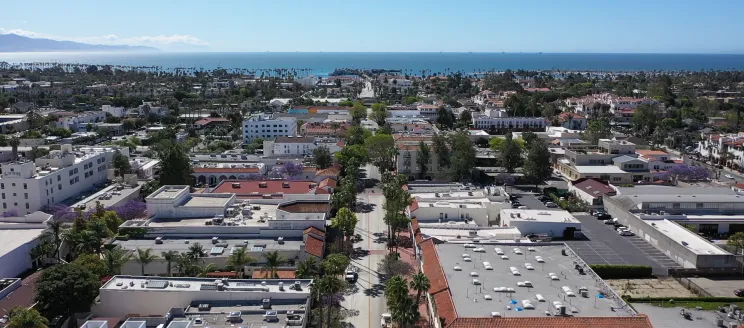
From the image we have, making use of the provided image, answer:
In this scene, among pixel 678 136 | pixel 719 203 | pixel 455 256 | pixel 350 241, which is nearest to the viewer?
pixel 455 256

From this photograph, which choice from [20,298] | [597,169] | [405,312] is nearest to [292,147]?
[597,169]

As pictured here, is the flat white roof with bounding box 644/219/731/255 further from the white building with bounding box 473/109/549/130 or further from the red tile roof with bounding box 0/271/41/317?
the white building with bounding box 473/109/549/130

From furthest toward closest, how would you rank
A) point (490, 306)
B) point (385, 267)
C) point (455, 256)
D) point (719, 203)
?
point (719, 203) < point (385, 267) < point (455, 256) < point (490, 306)

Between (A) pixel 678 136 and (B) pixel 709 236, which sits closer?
(B) pixel 709 236

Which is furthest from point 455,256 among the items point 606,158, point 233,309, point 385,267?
point 606,158

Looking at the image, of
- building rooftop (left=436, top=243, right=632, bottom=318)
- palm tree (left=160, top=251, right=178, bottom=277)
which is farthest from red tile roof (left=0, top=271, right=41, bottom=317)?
building rooftop (left=436, top=243, right=632, bottom=318)

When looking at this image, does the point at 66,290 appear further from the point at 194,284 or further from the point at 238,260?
the point at 238,260

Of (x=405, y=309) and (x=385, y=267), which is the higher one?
(x=405, y=309)

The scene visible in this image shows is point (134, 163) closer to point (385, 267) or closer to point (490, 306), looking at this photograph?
point (385, 267)
